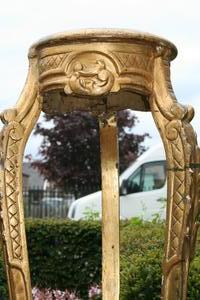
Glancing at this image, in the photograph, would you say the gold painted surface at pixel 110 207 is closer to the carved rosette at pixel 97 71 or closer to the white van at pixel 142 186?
the carved rosette at pixel 97 71

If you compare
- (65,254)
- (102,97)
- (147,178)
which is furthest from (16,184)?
(147,178)

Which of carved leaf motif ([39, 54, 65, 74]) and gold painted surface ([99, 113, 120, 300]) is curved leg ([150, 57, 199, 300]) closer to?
carved leaf motif ([39, 54, 65, 74])

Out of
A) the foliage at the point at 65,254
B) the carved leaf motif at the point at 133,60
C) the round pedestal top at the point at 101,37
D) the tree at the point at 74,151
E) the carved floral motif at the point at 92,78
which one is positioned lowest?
the foliage at the point at 65,254

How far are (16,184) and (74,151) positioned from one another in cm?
2520

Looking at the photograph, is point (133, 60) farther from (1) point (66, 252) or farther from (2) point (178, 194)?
(1) point (66, 252)

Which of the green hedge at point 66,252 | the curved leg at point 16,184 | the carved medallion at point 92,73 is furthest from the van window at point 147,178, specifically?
the carved medallion at point 92,73

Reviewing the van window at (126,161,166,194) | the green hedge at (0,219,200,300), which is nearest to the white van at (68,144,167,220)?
the van window at (126,161,166,194)

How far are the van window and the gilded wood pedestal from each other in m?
11.9

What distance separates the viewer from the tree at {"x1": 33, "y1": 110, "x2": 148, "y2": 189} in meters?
27.9

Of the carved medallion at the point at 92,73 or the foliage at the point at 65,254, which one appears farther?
the foliage at the point at 65,254

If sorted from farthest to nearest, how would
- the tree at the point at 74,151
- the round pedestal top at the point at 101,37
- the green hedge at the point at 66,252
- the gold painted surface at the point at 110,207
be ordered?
the tree at the point at 74,151, the green hedge at the point at 66,252, the gold painted surface at the point at 110,207, the round pedestal top at the point at 101,37

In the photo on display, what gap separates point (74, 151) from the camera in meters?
28.5

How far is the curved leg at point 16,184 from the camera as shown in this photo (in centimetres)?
329

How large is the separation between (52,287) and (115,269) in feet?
15.6
